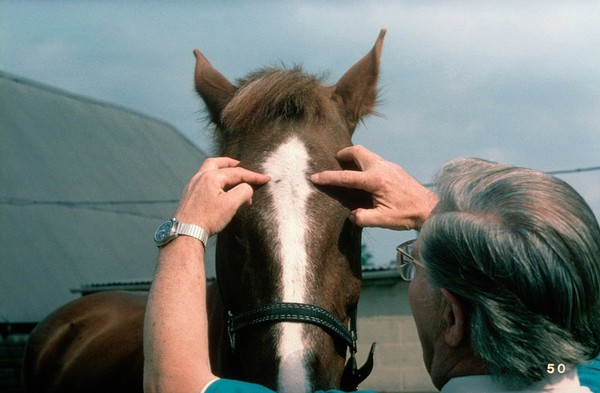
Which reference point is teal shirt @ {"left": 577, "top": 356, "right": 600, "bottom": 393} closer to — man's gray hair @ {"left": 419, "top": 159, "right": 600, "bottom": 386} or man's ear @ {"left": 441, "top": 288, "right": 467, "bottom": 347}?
man's gray hair @ {"left": 419, "top": 159, "right": 600, "bottom": 386}

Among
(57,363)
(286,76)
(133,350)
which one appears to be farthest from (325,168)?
(57,363)

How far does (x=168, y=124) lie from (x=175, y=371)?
29.2 m

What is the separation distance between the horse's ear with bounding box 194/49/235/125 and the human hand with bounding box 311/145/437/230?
0.86 m

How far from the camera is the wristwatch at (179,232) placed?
6.02 ft

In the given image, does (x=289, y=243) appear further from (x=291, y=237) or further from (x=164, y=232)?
(x=164, y=232)

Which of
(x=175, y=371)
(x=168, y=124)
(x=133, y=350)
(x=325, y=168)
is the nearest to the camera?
(x=175, y=371)

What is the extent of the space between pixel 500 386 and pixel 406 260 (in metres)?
0.57

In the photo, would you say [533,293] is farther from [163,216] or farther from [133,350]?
[163,216]

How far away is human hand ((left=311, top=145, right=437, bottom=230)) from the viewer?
2443 mm

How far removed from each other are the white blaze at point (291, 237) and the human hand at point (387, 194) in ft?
0.35

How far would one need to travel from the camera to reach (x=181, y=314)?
5.42ft

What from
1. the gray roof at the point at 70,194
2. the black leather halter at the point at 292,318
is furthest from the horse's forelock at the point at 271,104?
the gray roof at the point at 70,194

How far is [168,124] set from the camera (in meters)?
30.1

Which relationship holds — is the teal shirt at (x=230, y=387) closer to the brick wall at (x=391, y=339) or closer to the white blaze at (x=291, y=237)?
the white blaze at (x=291, y=237)
